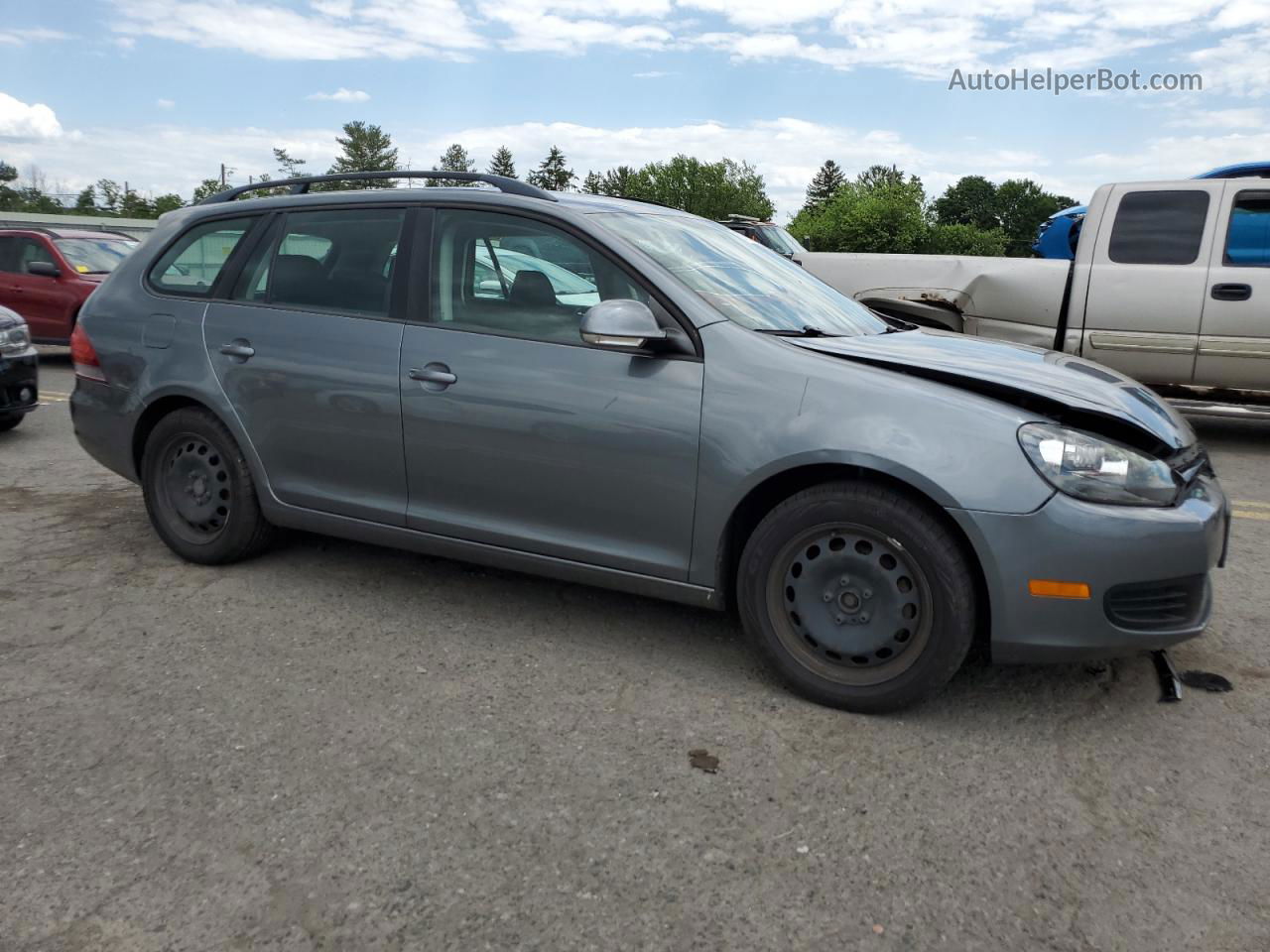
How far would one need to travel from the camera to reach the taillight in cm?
466

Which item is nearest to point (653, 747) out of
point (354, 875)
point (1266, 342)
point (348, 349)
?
point (354, 875)

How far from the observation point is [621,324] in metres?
3.28

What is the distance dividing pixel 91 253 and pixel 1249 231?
1202cm

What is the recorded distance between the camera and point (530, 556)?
3.70 metres

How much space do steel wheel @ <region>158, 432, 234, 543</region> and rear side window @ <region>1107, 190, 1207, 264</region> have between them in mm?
6636

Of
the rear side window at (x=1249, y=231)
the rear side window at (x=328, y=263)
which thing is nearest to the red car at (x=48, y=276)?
the rear side window at (x=328, y=263)

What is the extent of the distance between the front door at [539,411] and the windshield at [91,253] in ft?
32.8

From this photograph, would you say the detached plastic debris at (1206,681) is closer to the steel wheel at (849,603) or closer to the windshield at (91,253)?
the steel wheel at (849,603)

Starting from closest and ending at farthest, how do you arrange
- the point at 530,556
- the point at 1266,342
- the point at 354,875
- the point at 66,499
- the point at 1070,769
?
1. the point at 354,875
2. the point at 1070,769
3. the point at 530,556
4. the point at 66,499
5. the point at 1266,342

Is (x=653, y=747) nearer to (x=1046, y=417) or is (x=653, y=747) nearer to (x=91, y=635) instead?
(x=1046, y=417)

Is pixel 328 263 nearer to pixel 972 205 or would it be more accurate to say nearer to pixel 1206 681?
pixel 1206 681

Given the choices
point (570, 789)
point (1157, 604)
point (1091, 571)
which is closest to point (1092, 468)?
point (1091, 571)

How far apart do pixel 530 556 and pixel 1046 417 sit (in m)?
1.74

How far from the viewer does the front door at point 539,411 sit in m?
3.39
